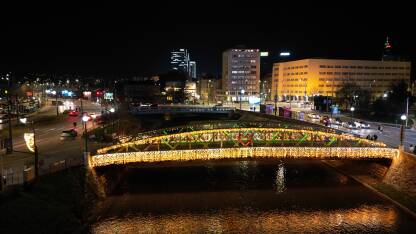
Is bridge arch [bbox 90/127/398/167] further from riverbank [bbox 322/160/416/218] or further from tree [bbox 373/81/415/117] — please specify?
tree [bbox 373/81/415/117]

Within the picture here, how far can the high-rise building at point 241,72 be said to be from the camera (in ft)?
609

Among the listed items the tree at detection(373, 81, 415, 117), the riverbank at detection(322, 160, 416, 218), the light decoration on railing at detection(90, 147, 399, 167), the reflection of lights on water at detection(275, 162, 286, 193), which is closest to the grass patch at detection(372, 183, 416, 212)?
the riverbank at detection(322, 160, 416, 218)

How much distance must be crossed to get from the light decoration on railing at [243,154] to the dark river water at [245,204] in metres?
3.41

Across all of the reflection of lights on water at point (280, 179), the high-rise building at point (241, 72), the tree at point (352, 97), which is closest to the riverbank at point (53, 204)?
the reflection of lights on water at point (280, 179)

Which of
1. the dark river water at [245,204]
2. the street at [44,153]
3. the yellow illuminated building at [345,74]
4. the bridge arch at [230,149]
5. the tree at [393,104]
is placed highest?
the yellow illuminated building at [345,74]

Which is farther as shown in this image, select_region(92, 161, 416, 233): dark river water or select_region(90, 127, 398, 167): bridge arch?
select_region(90, 127, 398, 167): bridge arch

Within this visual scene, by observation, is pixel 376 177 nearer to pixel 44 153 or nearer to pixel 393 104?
pixel 44 153

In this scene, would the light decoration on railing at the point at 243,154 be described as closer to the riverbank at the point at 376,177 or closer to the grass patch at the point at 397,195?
the riverbank at the point at 376,177

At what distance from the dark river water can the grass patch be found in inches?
39.6

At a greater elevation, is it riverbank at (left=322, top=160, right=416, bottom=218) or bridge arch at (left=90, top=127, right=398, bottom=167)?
bridge arch at (left=90, top=127, right=398, bottom=167)

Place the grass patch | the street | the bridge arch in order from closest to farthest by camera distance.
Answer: the street
the grass patch
the bridge arch

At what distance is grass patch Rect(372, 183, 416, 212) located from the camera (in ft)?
106

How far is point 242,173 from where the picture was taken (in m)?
43.2

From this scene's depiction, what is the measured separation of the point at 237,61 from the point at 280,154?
153023 millimetres
